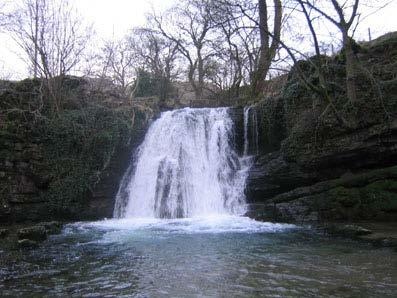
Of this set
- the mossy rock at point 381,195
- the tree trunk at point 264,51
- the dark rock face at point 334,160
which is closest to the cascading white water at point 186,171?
the dark rock face at point 334,160

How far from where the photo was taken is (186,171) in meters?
14.4

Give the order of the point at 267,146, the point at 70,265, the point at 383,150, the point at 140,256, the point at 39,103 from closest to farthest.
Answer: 1. the point at 70,265
2. the point at 140,256
3. the point at 383,150
4. the point at 267,146
5. the point at 39,103

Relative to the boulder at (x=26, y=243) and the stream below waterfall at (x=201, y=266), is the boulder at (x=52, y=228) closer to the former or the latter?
the stream below waterfall at (x=201, y=266)

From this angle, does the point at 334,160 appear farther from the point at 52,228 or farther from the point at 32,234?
the point at 32,234

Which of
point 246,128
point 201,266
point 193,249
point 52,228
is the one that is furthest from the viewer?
point 246,128

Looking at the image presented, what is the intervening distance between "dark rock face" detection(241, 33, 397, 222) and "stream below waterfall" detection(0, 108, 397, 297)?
0.97 metres

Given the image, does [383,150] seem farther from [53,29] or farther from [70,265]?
[53,29]

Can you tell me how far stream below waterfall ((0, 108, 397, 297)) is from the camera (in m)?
5.27

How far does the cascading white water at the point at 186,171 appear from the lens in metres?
13.5

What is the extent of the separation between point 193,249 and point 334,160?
597 cm

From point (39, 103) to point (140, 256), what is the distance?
1000 centimetres

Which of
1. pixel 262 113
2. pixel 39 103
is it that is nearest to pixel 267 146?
pixel 262 113

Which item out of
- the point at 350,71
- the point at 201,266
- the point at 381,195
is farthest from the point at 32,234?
the point at 350,71

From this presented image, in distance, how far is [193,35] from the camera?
1016 inches
